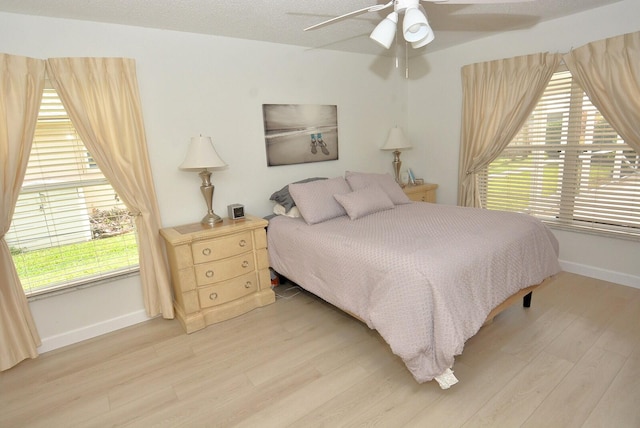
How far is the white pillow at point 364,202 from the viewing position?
2941 mm

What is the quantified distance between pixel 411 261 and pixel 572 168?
233 cm

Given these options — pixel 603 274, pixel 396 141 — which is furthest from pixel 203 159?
pixel 603 274

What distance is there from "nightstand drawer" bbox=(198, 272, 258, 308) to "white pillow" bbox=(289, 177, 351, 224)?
714 millimetres

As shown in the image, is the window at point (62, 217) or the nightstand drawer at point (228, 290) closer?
the window at point (62, 217)

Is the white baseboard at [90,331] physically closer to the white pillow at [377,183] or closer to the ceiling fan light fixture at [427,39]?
the white pillow at [377,183]

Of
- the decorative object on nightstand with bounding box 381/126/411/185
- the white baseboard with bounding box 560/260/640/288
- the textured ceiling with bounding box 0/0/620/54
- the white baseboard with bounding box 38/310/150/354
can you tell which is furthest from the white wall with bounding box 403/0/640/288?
the white baseboard with bounding box 38/310/150/354

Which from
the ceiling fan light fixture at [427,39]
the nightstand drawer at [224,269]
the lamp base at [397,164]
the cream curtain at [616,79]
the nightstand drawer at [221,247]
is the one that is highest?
the ceiling fan light fixture at [427,39]

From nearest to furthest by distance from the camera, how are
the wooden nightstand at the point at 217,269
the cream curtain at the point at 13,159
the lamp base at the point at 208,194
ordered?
the cream curtain at the point at 13,159 < the wooden nightstand at the point at 217,269 < the lamp base at the point at 208,194

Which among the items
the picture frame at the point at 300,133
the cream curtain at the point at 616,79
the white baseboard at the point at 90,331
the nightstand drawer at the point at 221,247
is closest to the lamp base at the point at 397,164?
the picture frame at the point at 300,133

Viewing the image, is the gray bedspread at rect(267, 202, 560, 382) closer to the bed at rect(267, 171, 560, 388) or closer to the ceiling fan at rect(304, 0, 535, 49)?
the bed at rect(267, 171, 560, 388)

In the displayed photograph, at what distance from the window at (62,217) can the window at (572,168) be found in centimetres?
376

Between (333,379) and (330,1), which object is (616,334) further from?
(330,1)

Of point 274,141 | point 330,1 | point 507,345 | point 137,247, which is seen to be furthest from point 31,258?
point 507,345

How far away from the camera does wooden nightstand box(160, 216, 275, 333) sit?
2.59 meters
